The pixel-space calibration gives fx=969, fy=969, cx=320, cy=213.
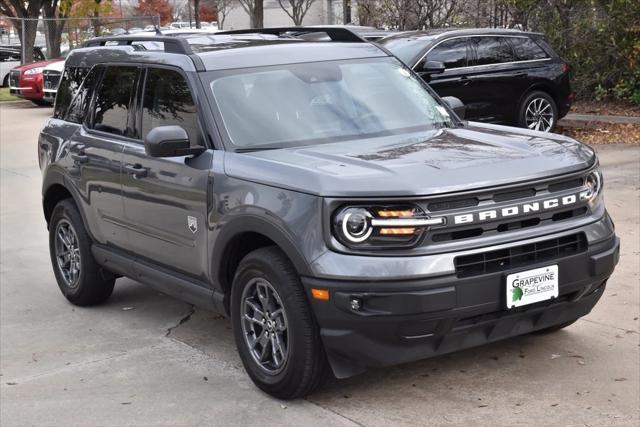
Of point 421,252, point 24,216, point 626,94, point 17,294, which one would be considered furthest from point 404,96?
point 626,94

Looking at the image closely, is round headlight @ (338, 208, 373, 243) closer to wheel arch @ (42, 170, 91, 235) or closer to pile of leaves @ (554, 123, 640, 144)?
wheel arch @ (42, 170, 91, 235)

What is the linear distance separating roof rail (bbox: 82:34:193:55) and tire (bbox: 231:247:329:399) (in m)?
1.54

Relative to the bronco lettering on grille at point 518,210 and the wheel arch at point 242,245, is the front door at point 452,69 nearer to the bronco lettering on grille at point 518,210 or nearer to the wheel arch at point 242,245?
the wheel arch at point 242,245

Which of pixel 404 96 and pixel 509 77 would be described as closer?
pixel 404 96

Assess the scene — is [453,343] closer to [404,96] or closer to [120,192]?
[404,96]

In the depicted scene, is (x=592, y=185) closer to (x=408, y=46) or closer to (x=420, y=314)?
(x=420, y=314)

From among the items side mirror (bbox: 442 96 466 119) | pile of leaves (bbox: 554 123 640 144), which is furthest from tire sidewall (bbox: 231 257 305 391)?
pile of leaves (bbox: 554 123 640 144)

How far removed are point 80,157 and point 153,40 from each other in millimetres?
990

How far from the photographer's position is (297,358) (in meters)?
4.66

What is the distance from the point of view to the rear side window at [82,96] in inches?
267

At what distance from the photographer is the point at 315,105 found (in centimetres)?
557

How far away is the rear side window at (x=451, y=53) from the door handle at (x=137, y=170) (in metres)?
7.60

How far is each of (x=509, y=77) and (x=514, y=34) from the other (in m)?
0.74

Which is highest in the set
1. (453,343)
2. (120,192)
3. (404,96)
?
(404,96)
